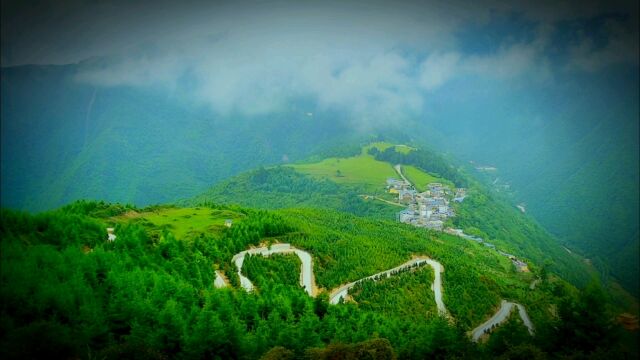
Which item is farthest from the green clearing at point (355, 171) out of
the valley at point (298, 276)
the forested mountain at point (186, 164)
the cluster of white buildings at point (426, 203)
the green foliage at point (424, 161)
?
the valley at point (298, 276)

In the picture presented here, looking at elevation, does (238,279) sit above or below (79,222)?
below

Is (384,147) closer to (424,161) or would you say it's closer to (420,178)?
(424,161)

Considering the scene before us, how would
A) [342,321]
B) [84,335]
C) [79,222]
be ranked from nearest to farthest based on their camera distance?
[84,335]
[342,321]
[79,222]

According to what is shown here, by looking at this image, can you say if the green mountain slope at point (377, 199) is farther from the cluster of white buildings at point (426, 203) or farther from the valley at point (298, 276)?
the valley at point (298, 276)

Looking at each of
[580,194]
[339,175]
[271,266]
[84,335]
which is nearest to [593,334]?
[84,335]

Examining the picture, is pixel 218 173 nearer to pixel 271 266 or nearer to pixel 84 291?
pixel 271 266

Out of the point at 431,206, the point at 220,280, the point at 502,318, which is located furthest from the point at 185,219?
the point at 431,206

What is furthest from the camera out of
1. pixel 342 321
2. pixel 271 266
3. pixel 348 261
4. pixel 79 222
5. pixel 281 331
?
pixel 348 261
